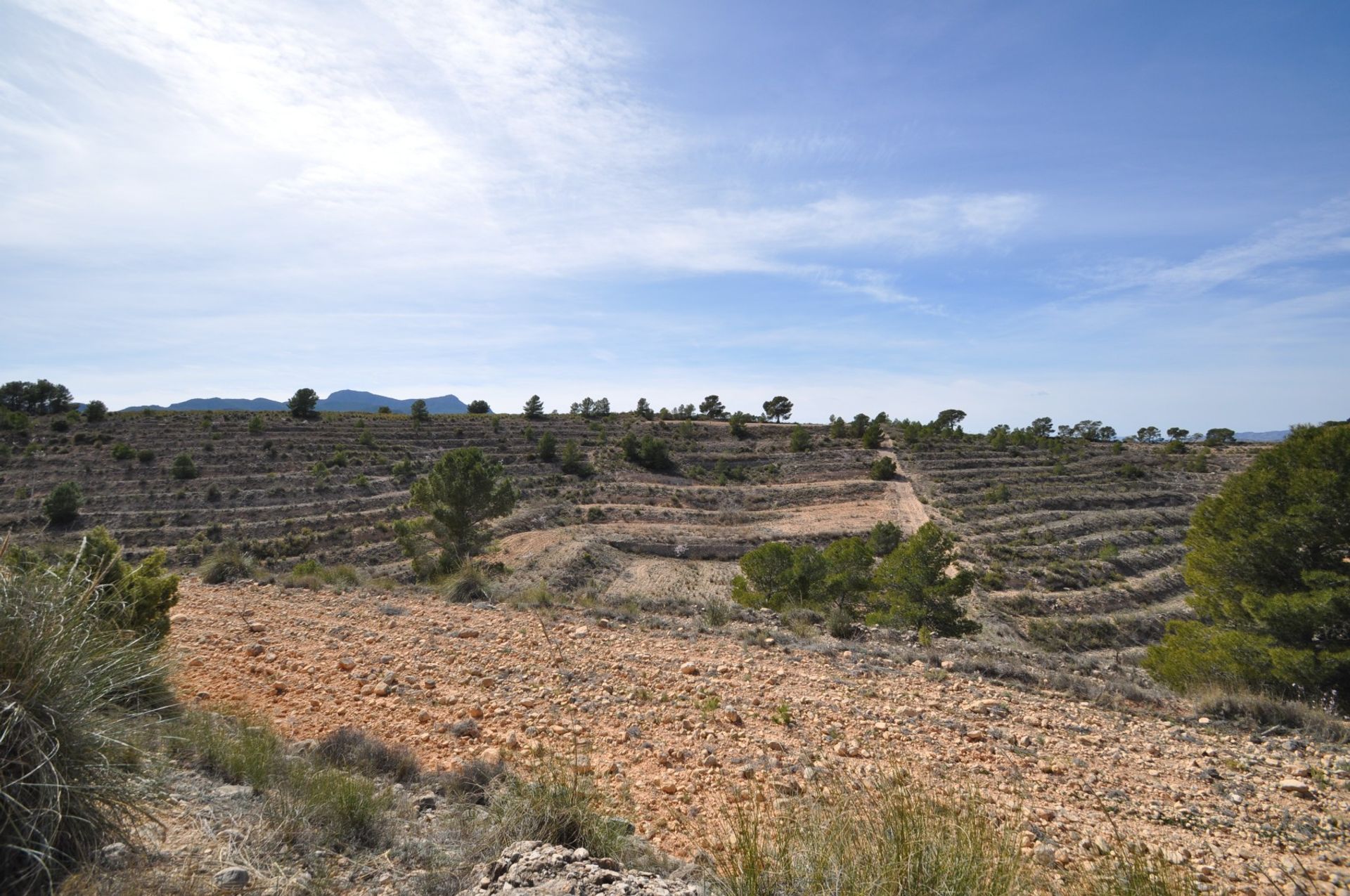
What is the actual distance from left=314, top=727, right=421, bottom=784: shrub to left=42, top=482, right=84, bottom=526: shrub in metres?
35.8

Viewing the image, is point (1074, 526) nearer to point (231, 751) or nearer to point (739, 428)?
point (739, 428)

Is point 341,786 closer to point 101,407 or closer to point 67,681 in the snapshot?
point 67,681

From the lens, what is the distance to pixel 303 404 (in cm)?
5200

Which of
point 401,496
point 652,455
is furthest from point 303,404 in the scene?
point 652,455

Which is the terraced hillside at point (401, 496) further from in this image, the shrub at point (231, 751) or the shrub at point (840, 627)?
the shrub at point (231, 751)

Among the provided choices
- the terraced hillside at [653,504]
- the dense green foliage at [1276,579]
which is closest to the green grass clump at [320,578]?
the terraced hillside at [653,504]

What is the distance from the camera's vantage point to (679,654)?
7312 millimetres

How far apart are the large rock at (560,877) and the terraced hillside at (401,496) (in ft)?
67.5

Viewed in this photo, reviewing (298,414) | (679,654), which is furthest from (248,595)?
(298,414)

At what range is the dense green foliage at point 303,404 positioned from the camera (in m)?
51.5

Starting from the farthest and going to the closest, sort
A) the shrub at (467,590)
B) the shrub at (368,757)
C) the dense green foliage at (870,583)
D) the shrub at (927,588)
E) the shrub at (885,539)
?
the shrub at (885,539) → the dense green foliage at (870,583) → the shrub at (927,588) → the shrub at (467,590) → the shrub at (368,757)

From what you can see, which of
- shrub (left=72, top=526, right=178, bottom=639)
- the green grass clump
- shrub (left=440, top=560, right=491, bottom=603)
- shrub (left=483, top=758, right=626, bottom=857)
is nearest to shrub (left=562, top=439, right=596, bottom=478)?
Result: the green grass clump

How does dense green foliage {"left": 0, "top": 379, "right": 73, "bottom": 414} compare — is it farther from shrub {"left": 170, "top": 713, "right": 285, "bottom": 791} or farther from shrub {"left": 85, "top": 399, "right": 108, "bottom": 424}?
shrub {"left": 170, "top": 713, "right": 285, "bottom": 791}

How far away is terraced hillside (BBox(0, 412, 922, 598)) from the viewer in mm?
29625
